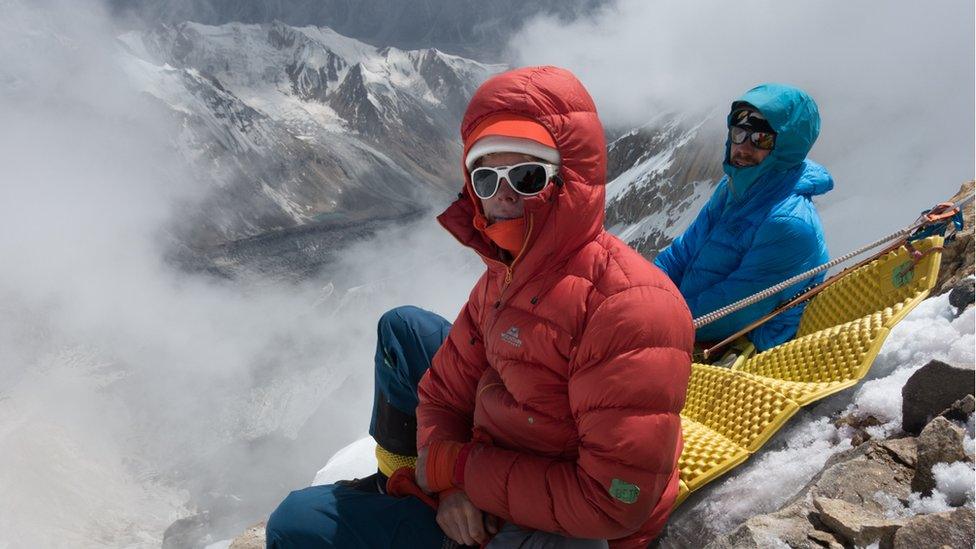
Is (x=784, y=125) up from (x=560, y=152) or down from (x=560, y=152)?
down

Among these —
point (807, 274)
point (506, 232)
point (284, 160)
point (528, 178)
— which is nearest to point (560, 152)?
point (528, 178)

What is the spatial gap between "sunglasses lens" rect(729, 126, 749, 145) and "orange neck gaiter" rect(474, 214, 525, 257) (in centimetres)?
266

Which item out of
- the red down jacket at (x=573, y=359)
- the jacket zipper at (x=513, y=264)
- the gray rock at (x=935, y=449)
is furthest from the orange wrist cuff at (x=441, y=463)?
the gray rock at (x=935, y=449)

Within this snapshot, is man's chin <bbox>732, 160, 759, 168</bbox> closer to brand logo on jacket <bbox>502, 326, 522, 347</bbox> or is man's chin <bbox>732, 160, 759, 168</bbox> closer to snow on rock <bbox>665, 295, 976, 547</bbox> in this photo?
snow on rock <bbox>665, 295, 976, 547</bbox>

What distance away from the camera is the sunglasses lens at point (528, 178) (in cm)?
242

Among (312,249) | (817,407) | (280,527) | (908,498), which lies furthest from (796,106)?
(312,249)

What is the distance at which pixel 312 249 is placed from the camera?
406 feet

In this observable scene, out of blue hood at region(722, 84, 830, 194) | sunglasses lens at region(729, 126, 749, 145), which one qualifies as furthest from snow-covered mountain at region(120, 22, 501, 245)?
blue hood at region(722, 84, 830, 194)

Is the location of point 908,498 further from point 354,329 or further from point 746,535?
point 354,329

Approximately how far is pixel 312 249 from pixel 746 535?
126627mm

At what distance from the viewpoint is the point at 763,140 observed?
4441 mm

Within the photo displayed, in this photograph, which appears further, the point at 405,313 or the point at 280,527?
the point at 405,313

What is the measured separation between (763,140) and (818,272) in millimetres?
1015

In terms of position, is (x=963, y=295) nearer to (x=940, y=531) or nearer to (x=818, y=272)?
(x=818, y=272)
